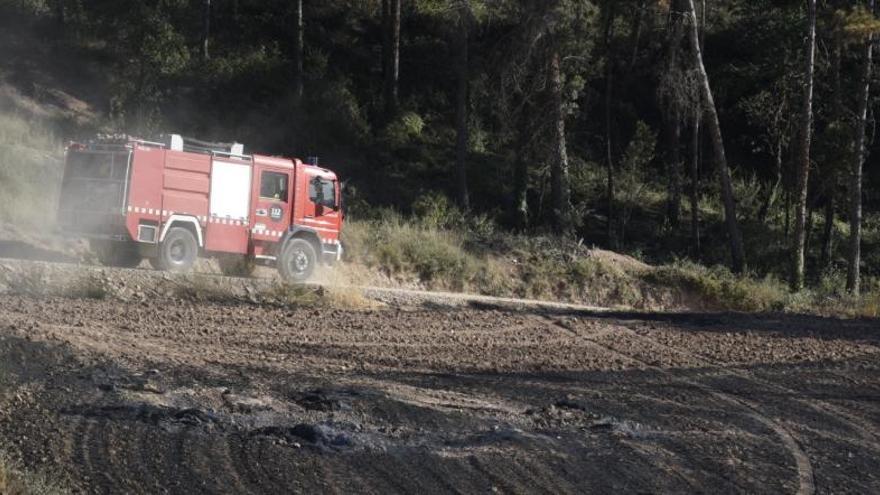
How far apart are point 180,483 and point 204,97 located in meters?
38.5

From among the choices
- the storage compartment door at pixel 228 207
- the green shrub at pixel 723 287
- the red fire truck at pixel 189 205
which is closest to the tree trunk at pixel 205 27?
the green shrub at pixel 723 287

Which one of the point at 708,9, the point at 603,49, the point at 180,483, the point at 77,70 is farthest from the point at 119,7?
the point at 180,483

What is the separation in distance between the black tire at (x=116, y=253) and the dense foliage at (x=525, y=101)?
47.0 feet

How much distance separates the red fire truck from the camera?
2417 cm

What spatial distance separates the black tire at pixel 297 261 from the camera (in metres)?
26.5

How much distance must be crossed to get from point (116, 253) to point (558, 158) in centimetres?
1613

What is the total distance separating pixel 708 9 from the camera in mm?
44781

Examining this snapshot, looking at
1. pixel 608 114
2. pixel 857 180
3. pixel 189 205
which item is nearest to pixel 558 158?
pixel 857 180

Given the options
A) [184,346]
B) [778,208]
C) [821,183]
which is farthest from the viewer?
[778,208]

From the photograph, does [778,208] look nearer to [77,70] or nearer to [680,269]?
[680,269]

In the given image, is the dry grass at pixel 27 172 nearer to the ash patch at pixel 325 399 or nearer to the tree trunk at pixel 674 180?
the ash patch at pixel 325 399

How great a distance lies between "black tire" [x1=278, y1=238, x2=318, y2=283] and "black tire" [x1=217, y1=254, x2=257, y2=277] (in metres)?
0.63

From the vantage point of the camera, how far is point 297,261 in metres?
26.9

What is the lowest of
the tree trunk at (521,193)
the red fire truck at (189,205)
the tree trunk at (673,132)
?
the red fire truck at (189,205)
